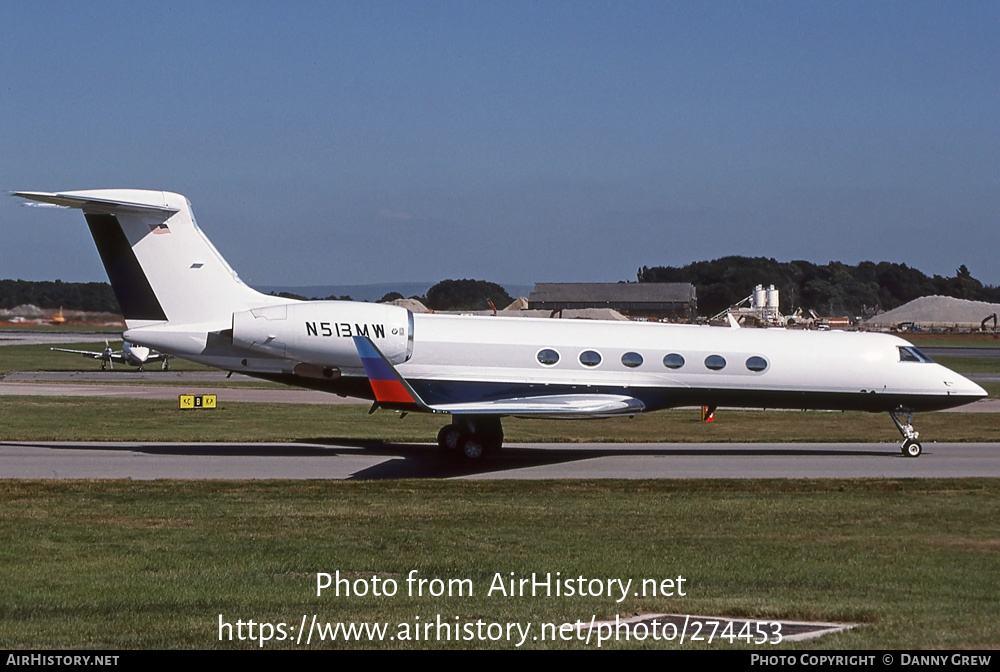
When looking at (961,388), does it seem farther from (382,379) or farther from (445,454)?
(382,379)

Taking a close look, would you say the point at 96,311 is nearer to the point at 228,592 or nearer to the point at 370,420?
the point at 370,420

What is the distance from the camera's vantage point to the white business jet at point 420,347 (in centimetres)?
2258

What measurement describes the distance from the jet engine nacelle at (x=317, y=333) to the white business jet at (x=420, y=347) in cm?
2

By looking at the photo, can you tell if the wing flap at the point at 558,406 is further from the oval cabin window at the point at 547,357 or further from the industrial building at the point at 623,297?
the industrial building at the point at 623,297

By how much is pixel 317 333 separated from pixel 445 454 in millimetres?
3673

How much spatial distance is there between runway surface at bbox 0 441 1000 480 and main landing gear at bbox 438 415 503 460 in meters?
0.25

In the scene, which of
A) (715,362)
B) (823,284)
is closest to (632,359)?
(715,362)

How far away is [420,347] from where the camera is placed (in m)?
22.9

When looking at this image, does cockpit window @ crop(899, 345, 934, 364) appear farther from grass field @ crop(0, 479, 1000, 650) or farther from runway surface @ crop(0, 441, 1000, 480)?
grass field @ crop(0, 479, 1000, 650)

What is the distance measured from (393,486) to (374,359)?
244cm

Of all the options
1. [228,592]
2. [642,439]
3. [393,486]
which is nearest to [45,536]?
[228,592]

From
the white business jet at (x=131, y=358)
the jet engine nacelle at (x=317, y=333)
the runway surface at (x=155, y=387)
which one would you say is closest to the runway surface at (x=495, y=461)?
the jet engine nacelle at (x=317, y=333)

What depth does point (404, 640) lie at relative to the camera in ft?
28.0

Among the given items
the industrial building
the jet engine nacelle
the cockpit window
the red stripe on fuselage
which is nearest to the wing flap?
the red stripe on fuselage
